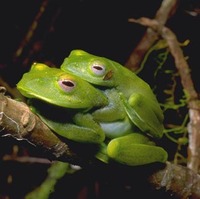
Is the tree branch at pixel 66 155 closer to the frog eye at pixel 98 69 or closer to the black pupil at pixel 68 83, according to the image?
the black pupil at pixel 68 83


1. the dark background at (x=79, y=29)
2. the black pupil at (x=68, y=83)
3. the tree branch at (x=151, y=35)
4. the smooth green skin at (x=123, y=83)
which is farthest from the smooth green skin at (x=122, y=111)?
the dark background at (x=79, y=29)

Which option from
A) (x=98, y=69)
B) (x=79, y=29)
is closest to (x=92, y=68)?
(x=98, y=69)

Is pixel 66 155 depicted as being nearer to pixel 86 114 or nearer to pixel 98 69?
pixel 86 114

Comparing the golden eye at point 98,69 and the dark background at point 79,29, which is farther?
the dark background at point 79,29

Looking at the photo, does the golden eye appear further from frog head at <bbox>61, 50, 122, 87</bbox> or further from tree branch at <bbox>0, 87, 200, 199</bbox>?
tree branch at <bbox>0, 87, 200, 199</bbox>

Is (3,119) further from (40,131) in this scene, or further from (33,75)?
(33,75)

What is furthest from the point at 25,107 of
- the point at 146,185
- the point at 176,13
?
the point at 176,13
